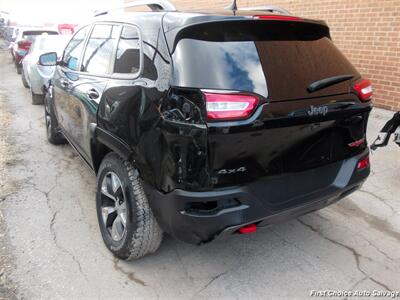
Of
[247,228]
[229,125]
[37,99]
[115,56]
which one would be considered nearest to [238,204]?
[247,228]

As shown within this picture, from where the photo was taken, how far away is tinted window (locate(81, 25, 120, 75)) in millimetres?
3154

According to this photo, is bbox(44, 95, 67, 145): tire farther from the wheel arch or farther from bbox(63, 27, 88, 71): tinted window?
the wheel arch

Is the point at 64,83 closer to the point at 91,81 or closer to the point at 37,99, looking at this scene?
the point at 91,81

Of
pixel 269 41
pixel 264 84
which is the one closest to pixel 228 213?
pixel 264 84

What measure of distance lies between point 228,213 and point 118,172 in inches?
38.2

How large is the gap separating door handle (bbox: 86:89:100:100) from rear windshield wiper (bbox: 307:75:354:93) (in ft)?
5.58

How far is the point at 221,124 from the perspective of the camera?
85.0 inches

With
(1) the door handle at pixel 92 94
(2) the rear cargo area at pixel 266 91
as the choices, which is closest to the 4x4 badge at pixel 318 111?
(2) the rear cargo area at pixel 266 91

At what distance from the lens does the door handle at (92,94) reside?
317 centimetres

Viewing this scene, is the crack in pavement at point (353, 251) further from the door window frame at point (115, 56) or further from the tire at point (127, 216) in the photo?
the door window frame at point (115, 56)

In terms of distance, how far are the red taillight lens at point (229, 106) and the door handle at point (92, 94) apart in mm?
1348

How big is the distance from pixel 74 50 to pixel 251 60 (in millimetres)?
2538

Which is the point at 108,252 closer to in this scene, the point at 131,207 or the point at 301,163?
the point at 131,207

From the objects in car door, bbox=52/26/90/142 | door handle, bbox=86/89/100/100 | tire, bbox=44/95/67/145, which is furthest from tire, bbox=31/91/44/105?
door handle, bbox=86/89/100/100
